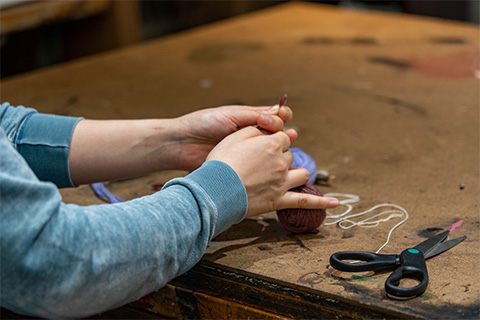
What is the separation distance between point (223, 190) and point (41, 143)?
39 centimetres

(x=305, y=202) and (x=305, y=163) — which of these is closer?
(x=305, y=202)

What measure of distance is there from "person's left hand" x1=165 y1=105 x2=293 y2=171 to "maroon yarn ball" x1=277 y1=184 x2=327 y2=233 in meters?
0.15

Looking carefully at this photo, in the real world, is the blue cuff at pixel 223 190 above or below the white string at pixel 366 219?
above

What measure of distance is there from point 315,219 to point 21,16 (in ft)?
5.08

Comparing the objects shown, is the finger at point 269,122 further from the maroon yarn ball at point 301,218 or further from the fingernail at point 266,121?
the maroon yarn ball at point 301,218

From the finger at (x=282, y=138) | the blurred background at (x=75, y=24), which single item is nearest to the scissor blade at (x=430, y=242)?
the finger at (x=282, y=138)

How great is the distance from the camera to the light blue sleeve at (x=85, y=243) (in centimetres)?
60

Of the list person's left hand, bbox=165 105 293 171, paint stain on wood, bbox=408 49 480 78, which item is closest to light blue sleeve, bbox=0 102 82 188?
person's left hand, bbox=165 105 293 171

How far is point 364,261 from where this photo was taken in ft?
2.52

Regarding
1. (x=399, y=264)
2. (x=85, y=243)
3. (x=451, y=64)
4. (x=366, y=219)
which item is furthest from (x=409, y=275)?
(x=451, y=64)

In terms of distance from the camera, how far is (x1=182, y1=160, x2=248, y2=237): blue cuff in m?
0.74

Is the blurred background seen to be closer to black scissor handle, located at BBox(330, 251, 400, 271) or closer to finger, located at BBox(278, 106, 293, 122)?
finger, located at BBox(278, 106, 293, 122)

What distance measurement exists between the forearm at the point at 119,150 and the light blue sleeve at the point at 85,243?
0.95 feet

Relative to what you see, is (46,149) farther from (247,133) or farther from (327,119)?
(327,119)
